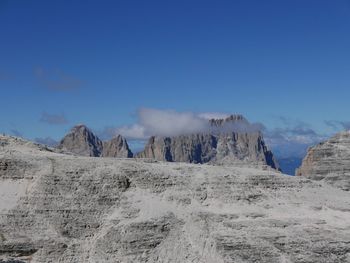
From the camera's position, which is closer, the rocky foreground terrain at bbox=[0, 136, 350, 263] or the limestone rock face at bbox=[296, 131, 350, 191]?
the rocky foreground terrain at bbox=[0, 136, 350, 263]

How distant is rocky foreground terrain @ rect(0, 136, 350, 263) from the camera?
48.2m

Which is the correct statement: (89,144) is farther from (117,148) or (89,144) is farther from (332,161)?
(332,161)

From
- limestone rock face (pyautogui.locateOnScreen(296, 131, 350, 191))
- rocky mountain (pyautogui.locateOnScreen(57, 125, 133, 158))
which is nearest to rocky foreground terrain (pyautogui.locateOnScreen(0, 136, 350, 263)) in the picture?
limestone rock face (pyautogui.locateOnScreen(296, 131, 350, 191))

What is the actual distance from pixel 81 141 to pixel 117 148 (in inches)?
434

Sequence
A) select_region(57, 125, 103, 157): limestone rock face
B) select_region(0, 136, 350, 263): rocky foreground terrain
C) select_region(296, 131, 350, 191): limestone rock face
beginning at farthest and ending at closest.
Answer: select_region(57, 125, 103, 157): limestone rock face, select_region(296, 131, 350, 191): limestone rock face, select_region(0, 136, 350, 263): rocky foreground terrain

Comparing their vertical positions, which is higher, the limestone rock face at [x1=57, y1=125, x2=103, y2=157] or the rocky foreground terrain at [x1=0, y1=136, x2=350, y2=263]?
the limestone rock face at [x1=57, y1=125, x2=103, y2=157]

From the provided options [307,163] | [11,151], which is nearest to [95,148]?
[307,163]

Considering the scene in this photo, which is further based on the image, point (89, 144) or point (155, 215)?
point (89, 144)

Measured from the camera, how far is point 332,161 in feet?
267

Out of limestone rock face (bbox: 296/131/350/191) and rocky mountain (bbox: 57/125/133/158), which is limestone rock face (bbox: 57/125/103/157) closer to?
rocky mountain (bbox: 57/125/133/158)

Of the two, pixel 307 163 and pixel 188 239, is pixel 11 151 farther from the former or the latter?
pixel 307 163

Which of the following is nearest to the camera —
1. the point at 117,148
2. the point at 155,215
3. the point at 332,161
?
Result: the point at 155,215

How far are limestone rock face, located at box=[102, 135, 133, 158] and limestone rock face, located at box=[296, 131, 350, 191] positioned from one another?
359ft

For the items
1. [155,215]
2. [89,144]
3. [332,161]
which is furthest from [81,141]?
[155,215]
